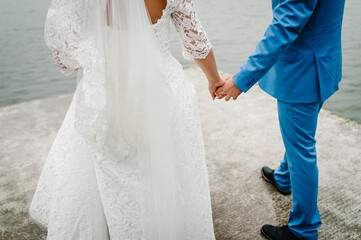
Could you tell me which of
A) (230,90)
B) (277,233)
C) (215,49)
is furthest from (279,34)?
(215,49)

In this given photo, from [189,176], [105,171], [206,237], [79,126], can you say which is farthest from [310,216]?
[79,126]

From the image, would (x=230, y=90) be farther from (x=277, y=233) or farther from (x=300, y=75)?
(x=277, y=233)

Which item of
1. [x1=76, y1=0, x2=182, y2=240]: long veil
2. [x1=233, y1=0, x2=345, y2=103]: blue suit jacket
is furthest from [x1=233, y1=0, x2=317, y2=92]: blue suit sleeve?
[x1=76, y1=0, x2=182, y2=240]: long veil

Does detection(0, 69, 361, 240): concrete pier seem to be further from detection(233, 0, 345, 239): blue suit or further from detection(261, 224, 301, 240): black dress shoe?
detection(233, 0, 345, 239): blue suit

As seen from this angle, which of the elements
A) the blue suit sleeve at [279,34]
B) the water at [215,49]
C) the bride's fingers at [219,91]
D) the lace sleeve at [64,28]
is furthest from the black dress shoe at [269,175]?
the water at [215,49]

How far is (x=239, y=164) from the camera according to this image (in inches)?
102

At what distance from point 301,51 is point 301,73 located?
0.38 ft

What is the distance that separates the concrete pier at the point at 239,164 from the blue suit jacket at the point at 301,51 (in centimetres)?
89

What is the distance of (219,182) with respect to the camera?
2377 mm

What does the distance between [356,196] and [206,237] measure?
1269mm

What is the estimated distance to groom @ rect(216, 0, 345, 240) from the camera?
1.50 m

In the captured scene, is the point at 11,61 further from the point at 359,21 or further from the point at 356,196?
the point at 359,21

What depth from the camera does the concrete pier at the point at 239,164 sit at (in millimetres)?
2014

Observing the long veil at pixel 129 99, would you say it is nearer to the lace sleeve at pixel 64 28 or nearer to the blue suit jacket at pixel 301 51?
the lace sleeve at pixel 64 28
